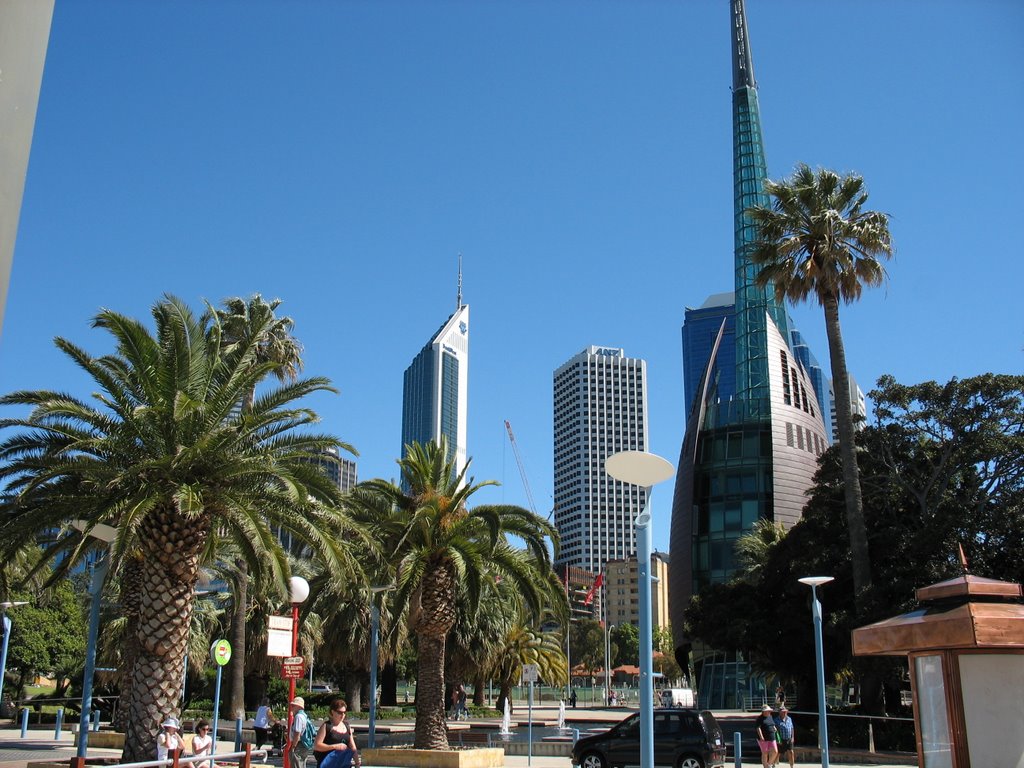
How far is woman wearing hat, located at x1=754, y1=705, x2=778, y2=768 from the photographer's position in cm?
1953

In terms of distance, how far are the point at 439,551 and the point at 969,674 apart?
15.6 m

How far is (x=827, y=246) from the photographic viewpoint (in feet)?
104

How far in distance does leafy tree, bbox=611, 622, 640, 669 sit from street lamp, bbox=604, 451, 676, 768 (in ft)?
477

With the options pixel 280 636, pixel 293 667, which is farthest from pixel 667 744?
pixel 280 636

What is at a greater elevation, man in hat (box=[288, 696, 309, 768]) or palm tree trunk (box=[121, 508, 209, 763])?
palm tree trunk (box=[121, 508, 209, 763])

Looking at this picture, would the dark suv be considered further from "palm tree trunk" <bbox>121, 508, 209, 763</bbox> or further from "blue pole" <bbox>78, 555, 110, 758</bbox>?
"blue pole" <bbox>78, 555, 110, 758</bbox>

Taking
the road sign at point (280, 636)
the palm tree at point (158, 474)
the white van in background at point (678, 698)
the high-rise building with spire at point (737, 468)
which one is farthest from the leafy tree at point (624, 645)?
the road sign at point (280, 636)

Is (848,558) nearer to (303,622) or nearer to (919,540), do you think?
(919,540)

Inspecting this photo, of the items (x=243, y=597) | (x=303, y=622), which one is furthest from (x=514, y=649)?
(x=243, y=597)

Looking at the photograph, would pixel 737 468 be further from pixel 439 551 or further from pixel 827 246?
pixel 439 551

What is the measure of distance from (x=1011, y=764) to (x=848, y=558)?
26.1 m

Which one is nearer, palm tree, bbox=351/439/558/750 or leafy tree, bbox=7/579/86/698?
palm tree, bbox=351/439/558/750

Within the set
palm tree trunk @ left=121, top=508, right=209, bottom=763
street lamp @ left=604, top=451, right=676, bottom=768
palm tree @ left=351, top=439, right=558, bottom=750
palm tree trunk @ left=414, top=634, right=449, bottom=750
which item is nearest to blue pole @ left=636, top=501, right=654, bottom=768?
street lamp @ left=604, top=451, right=676, bottom=768

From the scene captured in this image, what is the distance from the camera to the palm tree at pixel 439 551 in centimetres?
2284
